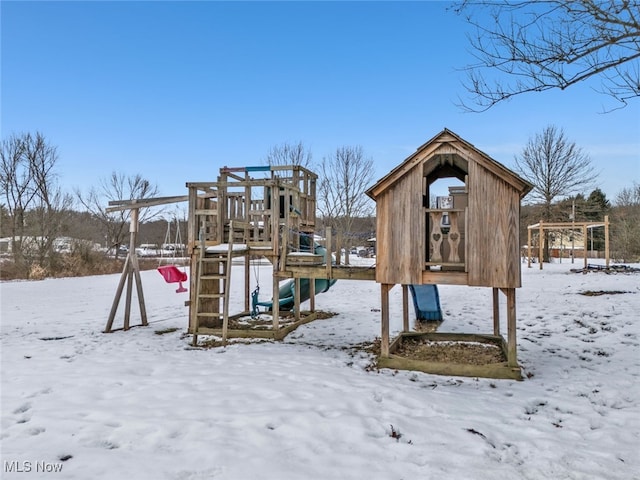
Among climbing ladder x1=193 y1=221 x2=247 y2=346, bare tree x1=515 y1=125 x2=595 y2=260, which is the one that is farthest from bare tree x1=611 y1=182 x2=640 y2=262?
climbing ladder x1=193 y1=221 x2=247 y2=346

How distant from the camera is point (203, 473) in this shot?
2955 mm

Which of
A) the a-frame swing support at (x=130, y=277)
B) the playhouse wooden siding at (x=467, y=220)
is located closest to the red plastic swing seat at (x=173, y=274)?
the a-frame swing support at (x=130, y=277)

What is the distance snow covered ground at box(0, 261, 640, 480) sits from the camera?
3135mm

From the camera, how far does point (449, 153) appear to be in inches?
234

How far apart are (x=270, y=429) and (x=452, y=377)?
3.05m

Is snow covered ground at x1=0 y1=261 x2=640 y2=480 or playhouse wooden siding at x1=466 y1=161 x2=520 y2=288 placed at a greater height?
playhouse wooden siding at x1=466 y1=161 x2=520 y2=288

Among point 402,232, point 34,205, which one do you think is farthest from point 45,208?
point 402,232

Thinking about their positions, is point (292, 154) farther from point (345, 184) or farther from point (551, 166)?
point (551, 166)

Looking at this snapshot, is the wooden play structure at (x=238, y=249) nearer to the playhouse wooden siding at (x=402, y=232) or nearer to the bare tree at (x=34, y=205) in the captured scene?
the playhouse wooden siding at (x=402, y=232)

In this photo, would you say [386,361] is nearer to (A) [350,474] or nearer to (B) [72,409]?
(A) [350,474]

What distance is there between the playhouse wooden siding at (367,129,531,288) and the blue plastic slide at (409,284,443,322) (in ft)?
13.4

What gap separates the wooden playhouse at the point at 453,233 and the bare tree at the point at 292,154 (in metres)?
19.5

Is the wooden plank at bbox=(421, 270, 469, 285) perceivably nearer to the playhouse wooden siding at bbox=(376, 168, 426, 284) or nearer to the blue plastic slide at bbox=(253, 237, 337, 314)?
the playhouse wooden siding at bbox=(376, 168, 426, 284)

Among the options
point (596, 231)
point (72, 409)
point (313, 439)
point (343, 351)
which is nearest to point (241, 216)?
point (343, 351)
